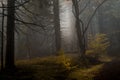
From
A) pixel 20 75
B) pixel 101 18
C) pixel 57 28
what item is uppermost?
pixel 101 18

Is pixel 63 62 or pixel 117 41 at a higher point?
pixel 117 41

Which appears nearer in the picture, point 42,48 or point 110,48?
point 110,48

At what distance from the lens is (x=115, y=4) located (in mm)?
44250

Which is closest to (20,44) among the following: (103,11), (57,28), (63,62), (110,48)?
(57,28)

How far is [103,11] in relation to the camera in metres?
44.4

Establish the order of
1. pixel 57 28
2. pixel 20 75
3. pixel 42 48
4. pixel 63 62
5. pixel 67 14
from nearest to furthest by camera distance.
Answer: pixel 20 75, pixel 63 62, pixel 57 28, pixel 42 48, pixel 67 14

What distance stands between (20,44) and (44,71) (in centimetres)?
2446

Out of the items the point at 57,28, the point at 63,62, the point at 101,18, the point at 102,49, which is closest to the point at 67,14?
the point at 101,18

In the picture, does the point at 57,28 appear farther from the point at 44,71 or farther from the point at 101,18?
the point at 101,18

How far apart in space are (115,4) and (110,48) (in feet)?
43.0

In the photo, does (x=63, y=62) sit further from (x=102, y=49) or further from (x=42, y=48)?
(x=42, y=48)

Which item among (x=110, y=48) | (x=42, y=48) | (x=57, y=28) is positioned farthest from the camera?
(x=42, y=48)

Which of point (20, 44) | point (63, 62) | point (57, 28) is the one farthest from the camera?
point (20, 44)

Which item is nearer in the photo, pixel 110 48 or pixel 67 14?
pixel 110 48
